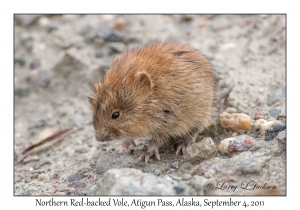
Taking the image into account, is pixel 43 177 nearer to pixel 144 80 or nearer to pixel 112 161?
pixel 112 161

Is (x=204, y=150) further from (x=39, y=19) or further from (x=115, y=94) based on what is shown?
(x=39, y=19)

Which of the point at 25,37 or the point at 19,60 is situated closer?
the point at 19,60

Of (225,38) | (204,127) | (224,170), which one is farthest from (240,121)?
(225,38)

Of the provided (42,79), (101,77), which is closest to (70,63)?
(42,79)

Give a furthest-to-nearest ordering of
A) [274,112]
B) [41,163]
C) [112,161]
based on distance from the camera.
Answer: [41,163] → [274,112] → [112,161]

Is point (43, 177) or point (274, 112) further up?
point (274, 112)

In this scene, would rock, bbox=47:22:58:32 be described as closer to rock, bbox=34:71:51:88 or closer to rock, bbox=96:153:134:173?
rock, bbox=34:71:51:88

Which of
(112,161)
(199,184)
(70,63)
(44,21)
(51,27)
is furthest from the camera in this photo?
(44,21)
